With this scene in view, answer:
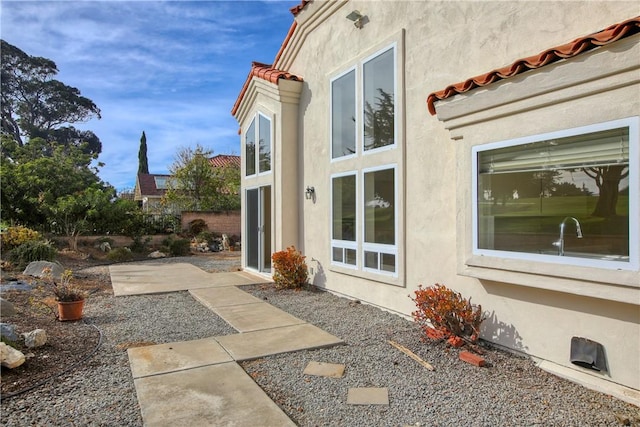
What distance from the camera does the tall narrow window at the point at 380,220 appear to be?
7230 mm

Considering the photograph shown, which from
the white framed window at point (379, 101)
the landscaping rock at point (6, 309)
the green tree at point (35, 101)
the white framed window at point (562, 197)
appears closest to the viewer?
the white framed window at point (562, 197)

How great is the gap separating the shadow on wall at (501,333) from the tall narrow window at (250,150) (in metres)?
8.65

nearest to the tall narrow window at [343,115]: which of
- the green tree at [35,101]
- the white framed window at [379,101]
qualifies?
the white framed window at [379,101]

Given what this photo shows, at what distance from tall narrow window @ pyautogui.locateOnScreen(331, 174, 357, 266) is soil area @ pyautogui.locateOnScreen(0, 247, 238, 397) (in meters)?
4.74

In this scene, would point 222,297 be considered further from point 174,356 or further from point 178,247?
point 178,247

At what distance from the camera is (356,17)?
810cm

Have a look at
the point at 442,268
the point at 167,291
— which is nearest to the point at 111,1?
the point at 167,291

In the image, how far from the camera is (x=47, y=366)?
4.79m

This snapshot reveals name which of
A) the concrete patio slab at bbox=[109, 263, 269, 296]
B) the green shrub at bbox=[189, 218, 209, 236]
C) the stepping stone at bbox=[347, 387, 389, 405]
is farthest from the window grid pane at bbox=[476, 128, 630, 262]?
the green shrub at bbox=[189, 218, 209, 236]

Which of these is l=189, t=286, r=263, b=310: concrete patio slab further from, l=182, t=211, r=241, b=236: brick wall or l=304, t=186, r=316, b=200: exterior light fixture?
l=182, t=211, r=241, b=236: brick wall

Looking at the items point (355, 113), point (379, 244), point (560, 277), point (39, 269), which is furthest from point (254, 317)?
point (39, 269)

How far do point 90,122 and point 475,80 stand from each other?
154 feet

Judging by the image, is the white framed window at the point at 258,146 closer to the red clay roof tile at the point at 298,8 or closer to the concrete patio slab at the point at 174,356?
the red clay roof tile at the point at 298,8

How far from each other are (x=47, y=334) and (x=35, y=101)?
41.3m
